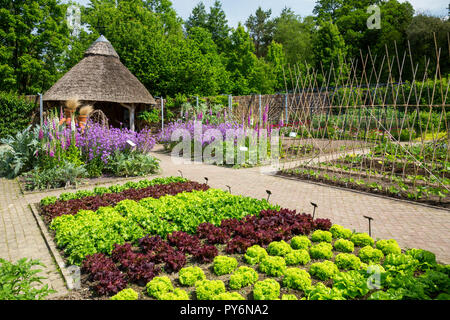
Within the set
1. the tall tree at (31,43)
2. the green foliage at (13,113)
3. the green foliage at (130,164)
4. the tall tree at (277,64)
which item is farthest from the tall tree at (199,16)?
the green foliage at (130,164)

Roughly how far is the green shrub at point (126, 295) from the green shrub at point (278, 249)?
180 centimetres

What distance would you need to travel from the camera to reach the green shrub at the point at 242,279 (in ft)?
11.2

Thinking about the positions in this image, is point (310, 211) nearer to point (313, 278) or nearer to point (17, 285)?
point (313, 278)

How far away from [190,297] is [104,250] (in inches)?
60.6

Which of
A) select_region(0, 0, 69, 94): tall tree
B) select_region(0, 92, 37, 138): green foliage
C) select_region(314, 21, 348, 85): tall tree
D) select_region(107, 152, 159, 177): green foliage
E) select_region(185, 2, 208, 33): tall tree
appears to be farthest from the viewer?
select_region(185, 2, 208, 33): tall tree

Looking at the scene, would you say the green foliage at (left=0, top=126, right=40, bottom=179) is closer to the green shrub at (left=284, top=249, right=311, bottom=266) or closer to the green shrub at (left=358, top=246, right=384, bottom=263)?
the green shrub at (left=284, top=249, right=311, bottom=266)

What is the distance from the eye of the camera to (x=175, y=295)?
10.4 ft

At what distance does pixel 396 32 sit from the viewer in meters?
31.2

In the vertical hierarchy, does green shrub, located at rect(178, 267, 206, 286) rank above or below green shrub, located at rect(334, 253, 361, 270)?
below

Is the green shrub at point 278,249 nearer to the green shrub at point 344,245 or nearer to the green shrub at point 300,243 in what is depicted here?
the green shrub at point 300,243

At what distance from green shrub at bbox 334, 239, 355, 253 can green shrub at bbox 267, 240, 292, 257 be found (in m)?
0.66

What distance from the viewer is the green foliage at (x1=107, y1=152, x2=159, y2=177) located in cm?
937

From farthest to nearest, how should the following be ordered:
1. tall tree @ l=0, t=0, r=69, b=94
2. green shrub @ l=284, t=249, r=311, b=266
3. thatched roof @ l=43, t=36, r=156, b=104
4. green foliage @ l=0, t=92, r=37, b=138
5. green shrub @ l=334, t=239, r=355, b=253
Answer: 1. tall tree @ l=0, t=0, r=69, b=94
2. green foliage @ l=0, t=92, r=37, b=138
3. thatched roof @ l=43, t=36, r=156, b=104
4. green shrub @ l=334, t=239, r=355, b=253
5. green shrub @ l=284, t=249, r=311, b=266

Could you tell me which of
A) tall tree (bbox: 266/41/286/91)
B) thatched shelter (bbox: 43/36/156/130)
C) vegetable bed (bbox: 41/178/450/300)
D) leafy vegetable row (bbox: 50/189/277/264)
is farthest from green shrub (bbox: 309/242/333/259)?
tall tree (bbox: 266/41/286/91)
